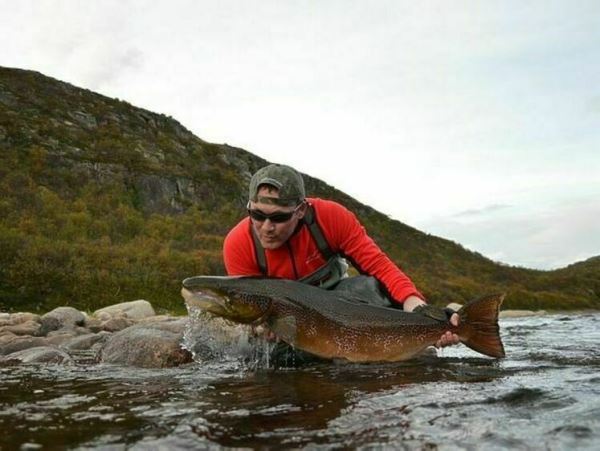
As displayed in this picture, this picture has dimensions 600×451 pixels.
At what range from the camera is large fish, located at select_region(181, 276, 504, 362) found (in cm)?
493

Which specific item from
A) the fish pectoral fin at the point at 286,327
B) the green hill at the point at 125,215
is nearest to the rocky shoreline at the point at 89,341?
the fish pectoral fin at the point at 286,327

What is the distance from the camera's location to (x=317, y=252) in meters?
6.05

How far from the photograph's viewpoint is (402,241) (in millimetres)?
51625

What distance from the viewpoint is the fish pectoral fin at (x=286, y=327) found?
495 cm

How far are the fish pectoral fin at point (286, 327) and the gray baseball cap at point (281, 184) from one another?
42.5 inches

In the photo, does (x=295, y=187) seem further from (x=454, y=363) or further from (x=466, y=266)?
(x=466, y=266)

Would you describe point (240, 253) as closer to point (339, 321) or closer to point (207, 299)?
point (207, 299)

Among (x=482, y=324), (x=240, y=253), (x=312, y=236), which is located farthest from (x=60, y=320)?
(x=482, y=324)

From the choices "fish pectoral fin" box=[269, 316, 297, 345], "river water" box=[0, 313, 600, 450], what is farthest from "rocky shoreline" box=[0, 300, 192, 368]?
"fish pectoral fin" box=[269, 316, 297, 345]

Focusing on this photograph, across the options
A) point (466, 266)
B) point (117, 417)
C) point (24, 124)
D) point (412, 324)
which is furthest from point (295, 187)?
point (466, 266)

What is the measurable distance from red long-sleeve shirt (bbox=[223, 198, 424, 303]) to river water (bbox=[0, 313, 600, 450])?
822 mm

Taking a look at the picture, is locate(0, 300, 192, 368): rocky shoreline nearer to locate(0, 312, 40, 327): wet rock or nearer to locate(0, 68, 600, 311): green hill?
locate(0, 312, 40, 327): wet rock

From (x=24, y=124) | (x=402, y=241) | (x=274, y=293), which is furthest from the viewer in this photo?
(x=402, y=241)

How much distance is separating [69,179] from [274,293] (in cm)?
3091
